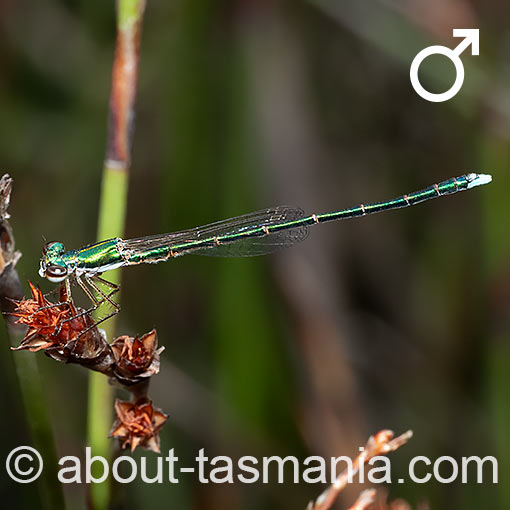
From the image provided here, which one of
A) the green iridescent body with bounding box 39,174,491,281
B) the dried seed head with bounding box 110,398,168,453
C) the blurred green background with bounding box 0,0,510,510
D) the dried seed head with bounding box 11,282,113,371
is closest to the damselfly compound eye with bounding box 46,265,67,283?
the green iridescent body with bounding box 39,174,491,281

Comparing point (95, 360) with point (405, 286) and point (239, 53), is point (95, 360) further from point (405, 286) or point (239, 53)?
point (405, 286)

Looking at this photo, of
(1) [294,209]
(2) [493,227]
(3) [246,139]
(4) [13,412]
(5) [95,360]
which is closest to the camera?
(5) [95,360]

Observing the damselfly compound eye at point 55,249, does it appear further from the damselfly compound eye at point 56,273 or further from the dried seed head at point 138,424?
the dried seed head at point 138,424

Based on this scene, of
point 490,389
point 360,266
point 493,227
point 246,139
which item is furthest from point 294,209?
point 360,266

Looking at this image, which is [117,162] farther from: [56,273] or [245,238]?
[245,238]

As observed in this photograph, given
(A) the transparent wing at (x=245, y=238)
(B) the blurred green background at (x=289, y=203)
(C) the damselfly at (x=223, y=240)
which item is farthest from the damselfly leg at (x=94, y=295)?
(B) the blurred green background at (x=289, y=203)

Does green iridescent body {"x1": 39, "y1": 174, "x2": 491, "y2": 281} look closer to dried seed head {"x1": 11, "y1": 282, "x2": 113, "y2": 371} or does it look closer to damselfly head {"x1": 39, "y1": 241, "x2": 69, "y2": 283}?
damselfly head {"x1": 39, "y1": 241, "x2": 69, "y2": 283}

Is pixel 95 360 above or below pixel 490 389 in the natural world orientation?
above
